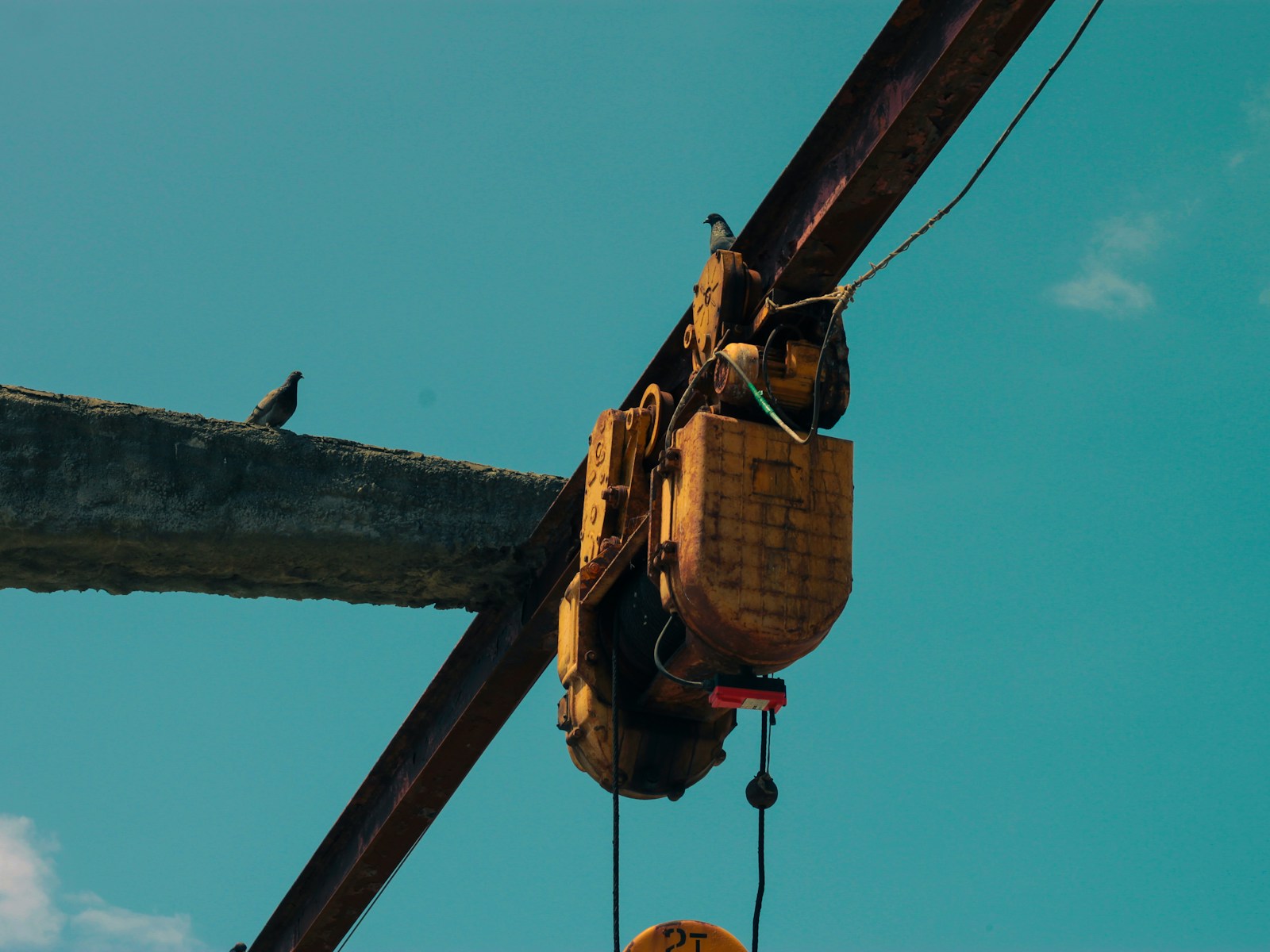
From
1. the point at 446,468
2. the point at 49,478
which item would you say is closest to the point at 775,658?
the point at 446,468

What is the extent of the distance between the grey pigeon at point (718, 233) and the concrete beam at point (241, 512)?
1.79 meters

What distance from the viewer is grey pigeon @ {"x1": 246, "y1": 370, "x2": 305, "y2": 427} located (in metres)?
7.59

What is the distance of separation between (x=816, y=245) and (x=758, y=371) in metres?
0.44

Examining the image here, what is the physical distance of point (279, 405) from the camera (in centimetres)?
770

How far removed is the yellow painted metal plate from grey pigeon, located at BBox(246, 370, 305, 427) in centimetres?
387

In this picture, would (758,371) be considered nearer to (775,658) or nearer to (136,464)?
(775,658)

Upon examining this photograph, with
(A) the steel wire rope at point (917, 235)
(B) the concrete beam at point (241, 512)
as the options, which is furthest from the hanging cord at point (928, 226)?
(B) the concrete beam at point (241, 512)

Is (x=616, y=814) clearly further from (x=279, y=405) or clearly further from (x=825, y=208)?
(x=279, y=405)

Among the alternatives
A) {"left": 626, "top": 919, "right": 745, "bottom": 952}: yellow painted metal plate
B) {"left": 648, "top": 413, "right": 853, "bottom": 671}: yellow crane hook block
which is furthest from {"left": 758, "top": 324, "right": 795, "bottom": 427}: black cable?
{"left": 626, "top": 919, "right": 745, "bottom": 952}: yellow painted metal plate

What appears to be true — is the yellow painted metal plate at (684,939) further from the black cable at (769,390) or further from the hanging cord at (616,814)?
the black cable at (769,390)

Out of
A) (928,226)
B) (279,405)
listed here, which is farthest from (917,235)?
(279,405)

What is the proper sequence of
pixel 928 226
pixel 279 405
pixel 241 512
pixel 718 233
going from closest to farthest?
pixel 928 226, pixel 718 233, pixel 241 512, pixel 279 405

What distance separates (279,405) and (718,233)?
123 inches

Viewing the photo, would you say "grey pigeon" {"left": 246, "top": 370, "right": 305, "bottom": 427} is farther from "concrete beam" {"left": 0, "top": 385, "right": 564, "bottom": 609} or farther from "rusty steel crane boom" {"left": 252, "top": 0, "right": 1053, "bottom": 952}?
"rusty steel crane boom" {"left": 252, "top": 0, "right": 1053, "bottom": 952}
